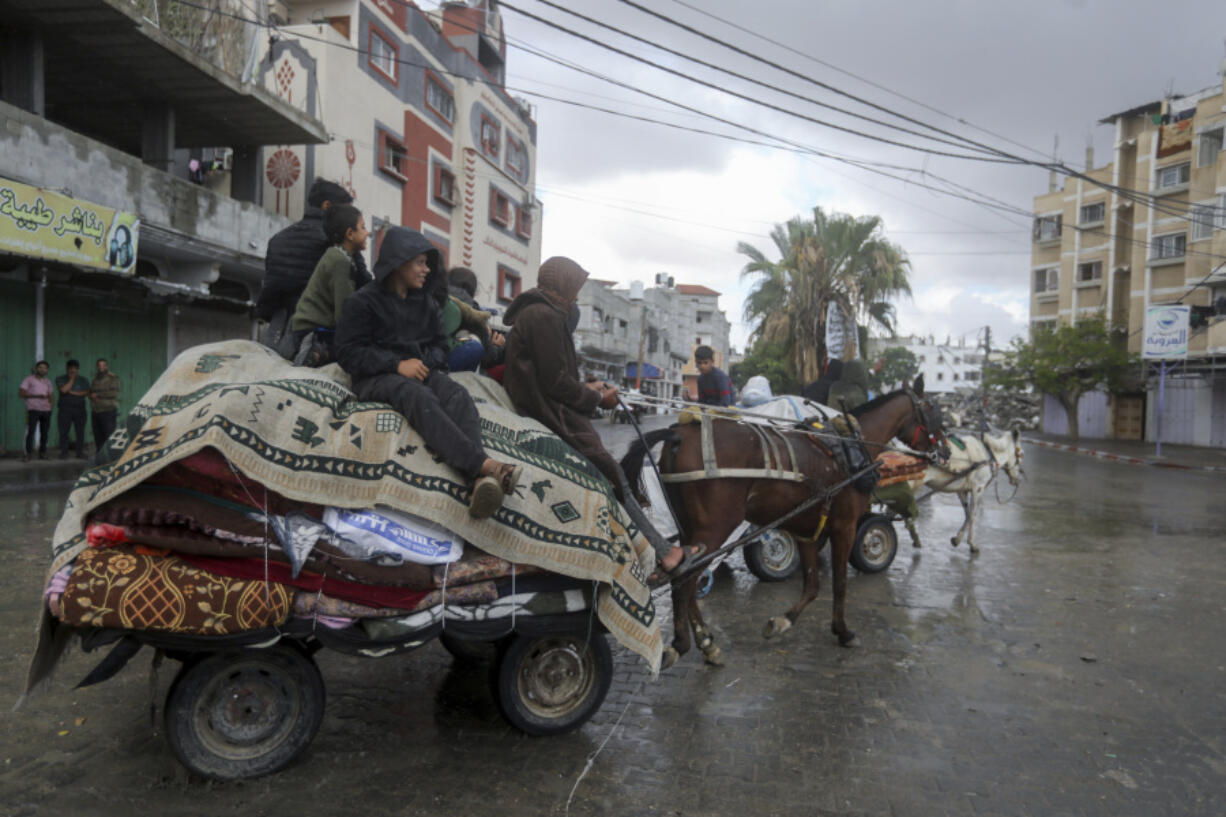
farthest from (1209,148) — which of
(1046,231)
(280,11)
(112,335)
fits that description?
(112,335)

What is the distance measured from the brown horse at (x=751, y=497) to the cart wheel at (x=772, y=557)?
4.48 feet

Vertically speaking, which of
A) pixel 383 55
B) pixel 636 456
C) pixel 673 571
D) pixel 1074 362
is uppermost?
pixel 383 55

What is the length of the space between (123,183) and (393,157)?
33.0 feet

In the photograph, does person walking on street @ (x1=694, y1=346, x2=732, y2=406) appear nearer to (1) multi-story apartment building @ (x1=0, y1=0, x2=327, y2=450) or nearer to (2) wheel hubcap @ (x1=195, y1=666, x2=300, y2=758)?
(2) wheel hubcap @ (x1=195, y1=666, x2=300, y2=758)

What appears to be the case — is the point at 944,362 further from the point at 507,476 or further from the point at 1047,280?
the point at 507,476

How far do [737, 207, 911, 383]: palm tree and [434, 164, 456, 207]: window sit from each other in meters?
10.4

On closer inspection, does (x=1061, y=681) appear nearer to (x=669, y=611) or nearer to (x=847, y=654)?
(x=847, y=654)

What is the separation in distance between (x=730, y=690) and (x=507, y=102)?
28243mm

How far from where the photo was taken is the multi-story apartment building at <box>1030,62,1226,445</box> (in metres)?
30.4

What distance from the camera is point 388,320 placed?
3.60m

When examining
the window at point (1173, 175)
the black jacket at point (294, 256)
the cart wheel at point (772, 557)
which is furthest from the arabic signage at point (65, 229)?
the window at point (1173, 175)

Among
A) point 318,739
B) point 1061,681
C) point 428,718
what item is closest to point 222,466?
point 318,739

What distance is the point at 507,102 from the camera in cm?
2912

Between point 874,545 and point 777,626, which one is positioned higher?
point 874,545
